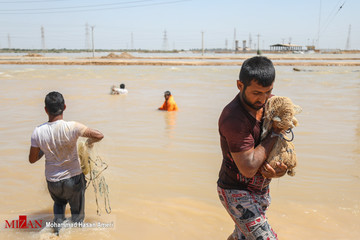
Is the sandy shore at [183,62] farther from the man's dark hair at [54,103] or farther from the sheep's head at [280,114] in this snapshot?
the sheep's head at [280,114]

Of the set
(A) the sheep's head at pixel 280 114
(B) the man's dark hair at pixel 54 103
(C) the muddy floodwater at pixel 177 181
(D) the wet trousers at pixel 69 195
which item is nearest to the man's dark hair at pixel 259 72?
(A) the sheep's head at pixel 280 114

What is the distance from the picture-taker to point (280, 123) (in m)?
1.99

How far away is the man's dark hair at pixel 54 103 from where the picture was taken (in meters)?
3.00

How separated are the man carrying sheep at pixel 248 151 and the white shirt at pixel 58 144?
1.51 m

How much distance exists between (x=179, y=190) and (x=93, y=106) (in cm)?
720

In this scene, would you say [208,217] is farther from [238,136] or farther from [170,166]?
[238,136]

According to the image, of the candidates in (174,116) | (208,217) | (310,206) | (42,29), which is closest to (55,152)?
(208,217)

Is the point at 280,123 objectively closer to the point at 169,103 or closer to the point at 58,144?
the point at 58,144

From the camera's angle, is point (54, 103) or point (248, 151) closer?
point (248, 151)

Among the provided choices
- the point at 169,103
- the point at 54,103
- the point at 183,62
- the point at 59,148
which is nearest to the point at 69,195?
the point at 59,148

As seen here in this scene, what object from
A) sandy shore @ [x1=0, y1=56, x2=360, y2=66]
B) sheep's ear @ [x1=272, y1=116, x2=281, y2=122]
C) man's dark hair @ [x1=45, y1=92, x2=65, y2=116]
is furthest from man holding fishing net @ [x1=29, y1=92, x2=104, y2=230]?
sandy shore @ [x1=0, y1=56, x2=360, y2=66]

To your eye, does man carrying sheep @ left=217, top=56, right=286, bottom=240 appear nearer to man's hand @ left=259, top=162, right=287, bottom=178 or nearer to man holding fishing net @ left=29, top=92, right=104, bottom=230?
man's hand @ left=259, top=162, right=287, bottom=178

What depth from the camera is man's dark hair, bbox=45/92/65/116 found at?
3.00 m

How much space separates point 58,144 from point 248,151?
72.5 inches
